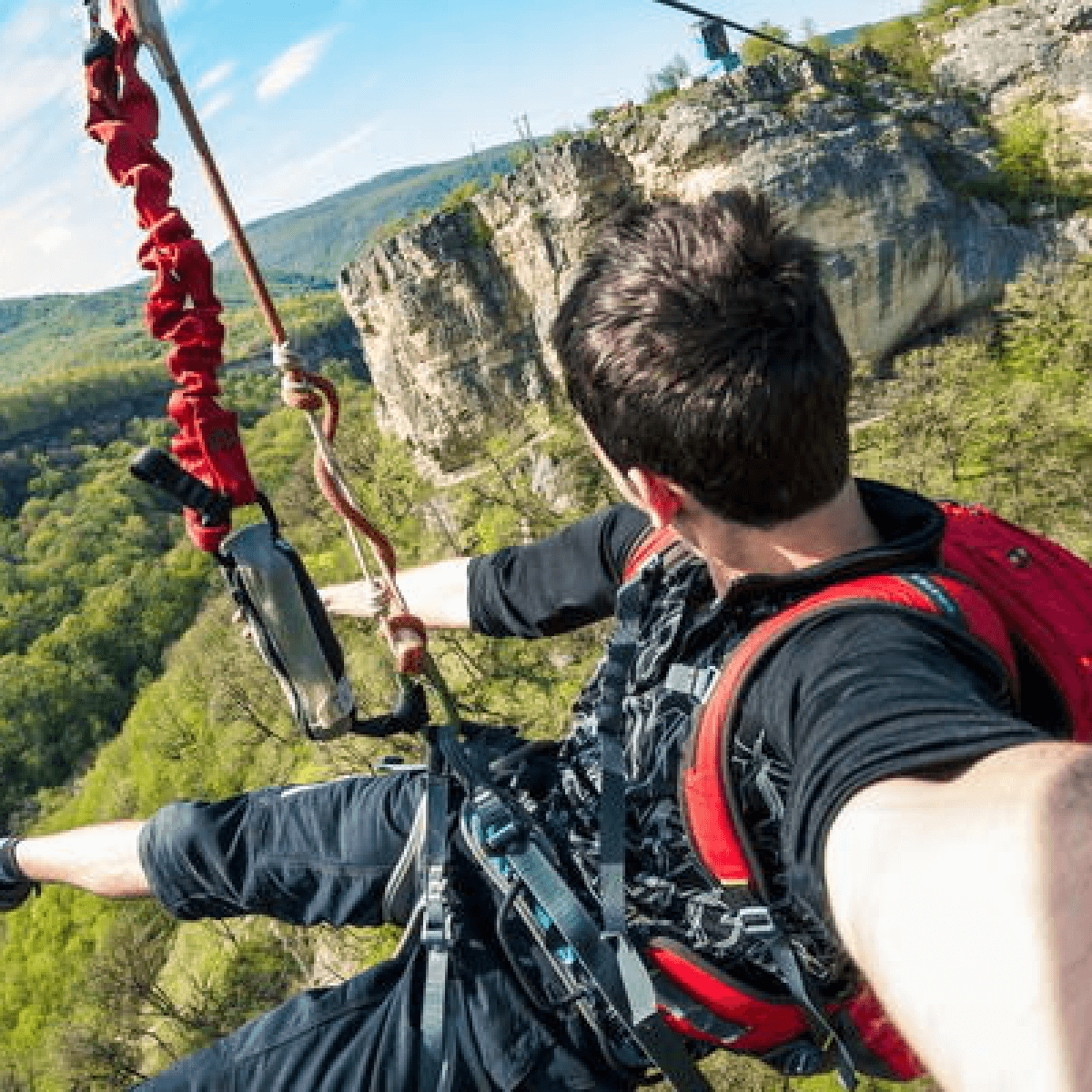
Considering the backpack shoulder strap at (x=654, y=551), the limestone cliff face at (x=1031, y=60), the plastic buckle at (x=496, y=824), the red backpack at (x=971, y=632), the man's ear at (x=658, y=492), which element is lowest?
the plastic buckle at (x=496, y=824)

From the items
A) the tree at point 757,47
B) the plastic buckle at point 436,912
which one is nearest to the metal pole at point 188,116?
the plastic buckle at point 436,912

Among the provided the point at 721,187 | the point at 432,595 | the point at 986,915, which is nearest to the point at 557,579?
the point at 432,595

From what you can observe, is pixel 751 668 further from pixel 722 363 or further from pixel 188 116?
pixel 188 116

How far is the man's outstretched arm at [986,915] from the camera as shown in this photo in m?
0.77

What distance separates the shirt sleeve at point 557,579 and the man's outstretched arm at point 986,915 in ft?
4.39

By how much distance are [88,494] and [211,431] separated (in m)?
85.2

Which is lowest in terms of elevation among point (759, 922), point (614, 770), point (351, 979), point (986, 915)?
point (351, 979)

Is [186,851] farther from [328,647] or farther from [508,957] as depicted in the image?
[508,957]

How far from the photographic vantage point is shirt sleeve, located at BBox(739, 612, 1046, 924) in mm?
1022

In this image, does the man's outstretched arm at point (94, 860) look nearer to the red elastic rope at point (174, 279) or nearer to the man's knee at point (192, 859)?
the man's knee at point (192, 859)

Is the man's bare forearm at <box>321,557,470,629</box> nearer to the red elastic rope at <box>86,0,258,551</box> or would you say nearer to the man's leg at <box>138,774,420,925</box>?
the man's leg at <box>138,774,420,925</box>

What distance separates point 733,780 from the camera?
1.36m

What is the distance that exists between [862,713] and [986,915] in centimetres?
32

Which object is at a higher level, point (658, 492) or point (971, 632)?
point (658, 492)
